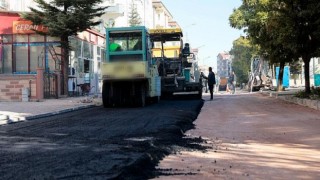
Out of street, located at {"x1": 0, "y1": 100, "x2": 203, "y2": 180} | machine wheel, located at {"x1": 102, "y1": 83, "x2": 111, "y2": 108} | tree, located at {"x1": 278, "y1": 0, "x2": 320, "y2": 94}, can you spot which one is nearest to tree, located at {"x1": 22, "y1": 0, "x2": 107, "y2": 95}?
machine wheel, located at {"x1": 102, "y1": 83, "x2": 111, "y2": 108}

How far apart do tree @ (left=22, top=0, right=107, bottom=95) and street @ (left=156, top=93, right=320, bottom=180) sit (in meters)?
16.2

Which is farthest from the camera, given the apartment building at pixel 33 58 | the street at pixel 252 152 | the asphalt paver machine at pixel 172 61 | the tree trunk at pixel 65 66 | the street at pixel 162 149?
the tree trunk at pixel 65 66

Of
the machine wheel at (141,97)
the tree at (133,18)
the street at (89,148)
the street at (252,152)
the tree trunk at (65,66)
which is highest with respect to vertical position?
the tree at (133,18)

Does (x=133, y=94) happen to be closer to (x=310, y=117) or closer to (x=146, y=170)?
(x=310, y=117)

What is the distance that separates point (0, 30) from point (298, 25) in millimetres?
20263

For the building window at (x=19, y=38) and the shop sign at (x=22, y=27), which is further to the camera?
the building window at (x=19, y=38)

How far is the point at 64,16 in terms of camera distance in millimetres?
27891

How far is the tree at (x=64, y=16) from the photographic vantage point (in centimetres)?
2786

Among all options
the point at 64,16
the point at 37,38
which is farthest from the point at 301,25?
the point at 37,38

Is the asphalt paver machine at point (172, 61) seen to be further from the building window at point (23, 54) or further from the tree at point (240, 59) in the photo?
the tree at point (240, 59)

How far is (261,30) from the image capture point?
24.5 metres

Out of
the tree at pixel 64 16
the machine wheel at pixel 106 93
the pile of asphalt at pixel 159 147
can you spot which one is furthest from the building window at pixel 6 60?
the pile of asphalt at pixel 159 147

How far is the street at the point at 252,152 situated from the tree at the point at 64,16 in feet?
53.3

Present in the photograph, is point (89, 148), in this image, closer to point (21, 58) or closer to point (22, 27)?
point (22, 27)
